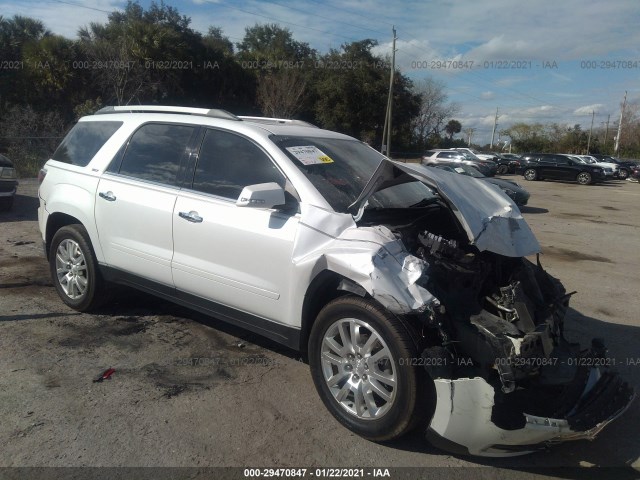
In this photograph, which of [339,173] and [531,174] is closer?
[339,173]

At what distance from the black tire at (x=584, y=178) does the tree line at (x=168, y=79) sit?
15.8m

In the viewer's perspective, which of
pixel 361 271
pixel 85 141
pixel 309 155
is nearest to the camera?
pixel 361 271


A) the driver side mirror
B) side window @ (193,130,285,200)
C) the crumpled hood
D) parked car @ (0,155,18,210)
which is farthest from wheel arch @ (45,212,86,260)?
parked car @ (0,155,18,210)

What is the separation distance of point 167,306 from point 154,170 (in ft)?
5.31

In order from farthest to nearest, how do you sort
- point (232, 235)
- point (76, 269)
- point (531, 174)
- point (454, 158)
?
point (531, 174) < point (454, 158) < point (76, 269) < point (232, 235)

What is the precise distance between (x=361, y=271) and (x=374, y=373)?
633 millimetres

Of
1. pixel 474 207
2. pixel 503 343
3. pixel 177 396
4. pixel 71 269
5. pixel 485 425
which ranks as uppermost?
pixel 474 207

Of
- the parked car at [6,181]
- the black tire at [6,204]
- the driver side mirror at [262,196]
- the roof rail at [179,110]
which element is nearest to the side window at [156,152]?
the roof rail at [179,110]

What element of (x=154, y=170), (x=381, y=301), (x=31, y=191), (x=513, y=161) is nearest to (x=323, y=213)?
(x=381, y=301)

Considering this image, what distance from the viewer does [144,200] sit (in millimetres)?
4516

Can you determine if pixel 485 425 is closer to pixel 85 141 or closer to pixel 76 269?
pixel 76 269

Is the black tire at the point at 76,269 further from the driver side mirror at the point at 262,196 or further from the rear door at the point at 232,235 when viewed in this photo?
the driver side mirror at the point at 262,196

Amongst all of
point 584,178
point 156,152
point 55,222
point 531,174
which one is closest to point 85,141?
point 55,222

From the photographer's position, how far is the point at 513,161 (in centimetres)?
3719
